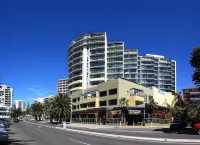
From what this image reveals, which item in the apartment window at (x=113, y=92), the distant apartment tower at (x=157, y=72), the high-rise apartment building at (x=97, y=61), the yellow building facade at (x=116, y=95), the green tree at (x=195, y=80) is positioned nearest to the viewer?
the green tree at (x=195, y=80)

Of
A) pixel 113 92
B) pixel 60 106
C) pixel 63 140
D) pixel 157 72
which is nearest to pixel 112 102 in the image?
pixel 113 92

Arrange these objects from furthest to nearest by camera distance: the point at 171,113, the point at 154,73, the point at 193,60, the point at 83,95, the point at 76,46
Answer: the point at 154,73 < the point at 76,46 < the point at 83,95 < the point at 171,113 < the point at 193,60

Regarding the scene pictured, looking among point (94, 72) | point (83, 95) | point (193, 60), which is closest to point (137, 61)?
point (94, 72)

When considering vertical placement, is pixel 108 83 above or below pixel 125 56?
below

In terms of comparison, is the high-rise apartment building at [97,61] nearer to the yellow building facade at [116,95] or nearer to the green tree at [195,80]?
the yellow building facade at [116,95]

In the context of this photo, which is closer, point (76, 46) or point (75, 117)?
point (75, 117)

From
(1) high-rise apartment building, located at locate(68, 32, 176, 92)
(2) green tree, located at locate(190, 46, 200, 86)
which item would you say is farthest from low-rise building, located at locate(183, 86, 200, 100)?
(1) high-rise apartment building, located at locate(68, 32, 176, 92)

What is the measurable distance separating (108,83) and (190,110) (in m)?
51.3

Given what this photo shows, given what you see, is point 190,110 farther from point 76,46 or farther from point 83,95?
point 76,46

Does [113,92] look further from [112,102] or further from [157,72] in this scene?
[157,72]

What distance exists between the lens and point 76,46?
5960 inches

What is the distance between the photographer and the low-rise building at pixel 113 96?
84812mm

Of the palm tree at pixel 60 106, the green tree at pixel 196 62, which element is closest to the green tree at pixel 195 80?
the green tree at pixel 196 62

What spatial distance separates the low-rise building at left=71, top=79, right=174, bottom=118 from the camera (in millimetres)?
84812
